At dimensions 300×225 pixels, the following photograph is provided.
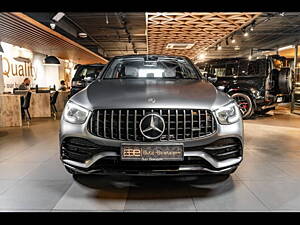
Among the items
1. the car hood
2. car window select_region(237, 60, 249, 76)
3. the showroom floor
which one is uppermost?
car window select_region(237, 60, 249, 76)

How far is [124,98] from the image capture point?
6.90ft

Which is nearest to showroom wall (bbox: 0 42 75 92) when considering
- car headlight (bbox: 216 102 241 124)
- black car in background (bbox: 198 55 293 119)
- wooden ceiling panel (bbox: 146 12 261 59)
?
wooden ceiling panel (bbox: 146 12 261 59)

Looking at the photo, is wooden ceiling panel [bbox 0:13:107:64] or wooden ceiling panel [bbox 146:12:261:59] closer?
wooden ceiling panel [bbox 0:13:107:64]

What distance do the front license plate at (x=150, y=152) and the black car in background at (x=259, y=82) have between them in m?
4.85

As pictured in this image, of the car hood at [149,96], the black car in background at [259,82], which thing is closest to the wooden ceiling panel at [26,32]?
the car hood at [149,96]

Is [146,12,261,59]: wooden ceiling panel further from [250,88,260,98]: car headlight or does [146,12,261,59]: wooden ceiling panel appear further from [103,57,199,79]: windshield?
[103,57,199,79]: windshield

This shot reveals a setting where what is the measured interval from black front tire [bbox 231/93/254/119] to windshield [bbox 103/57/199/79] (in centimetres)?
418

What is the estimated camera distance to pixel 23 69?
39.9 feet

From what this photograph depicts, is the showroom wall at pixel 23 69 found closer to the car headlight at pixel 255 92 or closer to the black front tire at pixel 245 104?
the black front tire at pixel 245 104

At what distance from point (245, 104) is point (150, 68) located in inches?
182

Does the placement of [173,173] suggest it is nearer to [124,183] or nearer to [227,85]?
[124,183]

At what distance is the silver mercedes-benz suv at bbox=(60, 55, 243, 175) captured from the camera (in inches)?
77.7

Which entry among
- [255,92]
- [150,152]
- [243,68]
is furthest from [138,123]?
[243,68]
